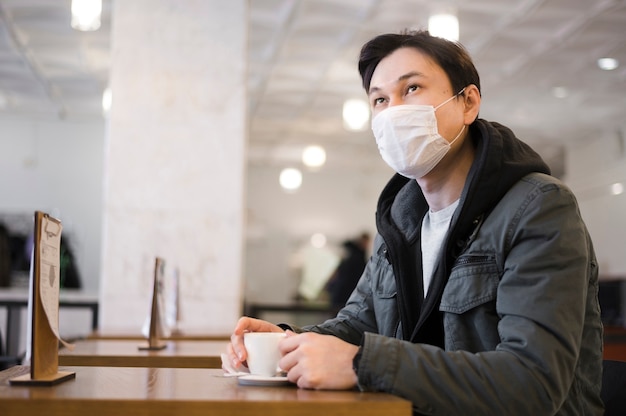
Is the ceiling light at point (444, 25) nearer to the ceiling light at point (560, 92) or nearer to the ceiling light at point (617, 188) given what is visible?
the ceiling light at point (617, 188)

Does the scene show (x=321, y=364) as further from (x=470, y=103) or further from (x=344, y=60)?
(x=344, y=60)

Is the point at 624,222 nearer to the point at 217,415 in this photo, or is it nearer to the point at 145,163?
the point at 145,163

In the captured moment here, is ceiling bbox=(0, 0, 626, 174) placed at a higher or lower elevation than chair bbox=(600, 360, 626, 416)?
higher

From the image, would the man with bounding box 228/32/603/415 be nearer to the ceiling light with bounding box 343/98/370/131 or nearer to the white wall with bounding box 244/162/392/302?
the ceiling light with bounding box 343/98/370/131

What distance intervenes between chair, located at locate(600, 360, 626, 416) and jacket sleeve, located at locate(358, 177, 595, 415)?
0.83 ft

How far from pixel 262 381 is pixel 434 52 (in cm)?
76

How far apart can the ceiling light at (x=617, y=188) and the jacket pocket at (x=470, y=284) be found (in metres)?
6.33

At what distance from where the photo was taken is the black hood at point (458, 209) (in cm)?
148

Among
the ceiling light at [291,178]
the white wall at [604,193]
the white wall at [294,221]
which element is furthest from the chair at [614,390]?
the white wall at [294,221]

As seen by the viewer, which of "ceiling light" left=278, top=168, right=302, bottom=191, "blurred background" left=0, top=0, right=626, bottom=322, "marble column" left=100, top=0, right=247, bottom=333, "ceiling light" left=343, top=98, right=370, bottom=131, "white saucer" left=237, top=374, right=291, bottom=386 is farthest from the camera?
"ceiling light" left=278, top=168, right=302, bottom=191

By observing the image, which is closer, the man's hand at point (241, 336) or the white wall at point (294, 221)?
the man's hand at point (241, 336)

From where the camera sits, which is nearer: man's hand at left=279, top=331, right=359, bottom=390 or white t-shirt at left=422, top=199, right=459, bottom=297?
man's hand at left=279, top=331, right=359, bottom=390

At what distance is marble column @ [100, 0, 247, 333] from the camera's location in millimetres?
4922

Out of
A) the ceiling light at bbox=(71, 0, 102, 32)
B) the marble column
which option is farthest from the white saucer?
the ceiling light at bbox=(71, 0, 102, 32)
